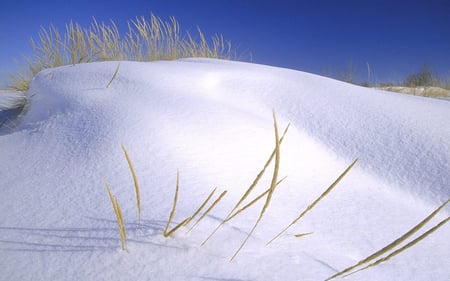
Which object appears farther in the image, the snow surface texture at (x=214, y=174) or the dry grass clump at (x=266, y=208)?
the snow surface texture at (x=214, y=174)

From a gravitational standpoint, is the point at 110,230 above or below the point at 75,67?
below

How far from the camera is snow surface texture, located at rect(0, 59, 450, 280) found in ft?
1.44

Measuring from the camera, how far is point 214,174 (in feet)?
2.22

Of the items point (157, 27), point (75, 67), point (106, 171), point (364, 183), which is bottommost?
point (364, 183)

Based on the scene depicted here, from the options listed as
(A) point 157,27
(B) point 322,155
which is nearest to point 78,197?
(B) point 322,155

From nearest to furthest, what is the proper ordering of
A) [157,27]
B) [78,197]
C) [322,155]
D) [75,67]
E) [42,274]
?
[42,274] < [78,197] < [322,155] < [75,67] < [157,27]

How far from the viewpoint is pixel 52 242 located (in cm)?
47

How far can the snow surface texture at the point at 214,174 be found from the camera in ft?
1.44

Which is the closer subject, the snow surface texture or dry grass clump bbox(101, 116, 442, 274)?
dry grass clump bbox(101, 116, 442, 274)

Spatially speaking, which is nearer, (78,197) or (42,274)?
(42,274)

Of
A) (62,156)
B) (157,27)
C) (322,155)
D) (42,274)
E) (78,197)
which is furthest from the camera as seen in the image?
(157,27)

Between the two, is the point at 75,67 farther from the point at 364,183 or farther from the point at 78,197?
the point at 364,183

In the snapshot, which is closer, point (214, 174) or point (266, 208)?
point (266, 208)

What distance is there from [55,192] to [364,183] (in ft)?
2.71
